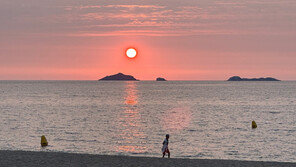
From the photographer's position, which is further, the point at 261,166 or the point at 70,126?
the point at 70,126

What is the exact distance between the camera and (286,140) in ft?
138

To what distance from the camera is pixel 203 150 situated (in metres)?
35.9

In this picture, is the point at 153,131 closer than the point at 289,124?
Yes

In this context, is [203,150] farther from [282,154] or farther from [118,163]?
[118,163]

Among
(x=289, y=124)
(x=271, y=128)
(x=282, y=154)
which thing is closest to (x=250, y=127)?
(x=271, y=128)

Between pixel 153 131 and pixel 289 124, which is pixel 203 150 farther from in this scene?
pixel 289 124

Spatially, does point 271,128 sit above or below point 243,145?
above

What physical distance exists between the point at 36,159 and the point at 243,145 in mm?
24701

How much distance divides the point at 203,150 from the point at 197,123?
24.5 meters

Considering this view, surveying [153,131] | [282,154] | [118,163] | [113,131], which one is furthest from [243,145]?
[118,163]

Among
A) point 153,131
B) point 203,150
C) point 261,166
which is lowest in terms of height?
point 261,166

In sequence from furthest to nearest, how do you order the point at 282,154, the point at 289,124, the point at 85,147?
the point at 289,124, the point at 85,147, the point at 282,154

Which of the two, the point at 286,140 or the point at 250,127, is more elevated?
the point at 250,127

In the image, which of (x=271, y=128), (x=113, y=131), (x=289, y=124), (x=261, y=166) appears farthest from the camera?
(x=289, y=124)
